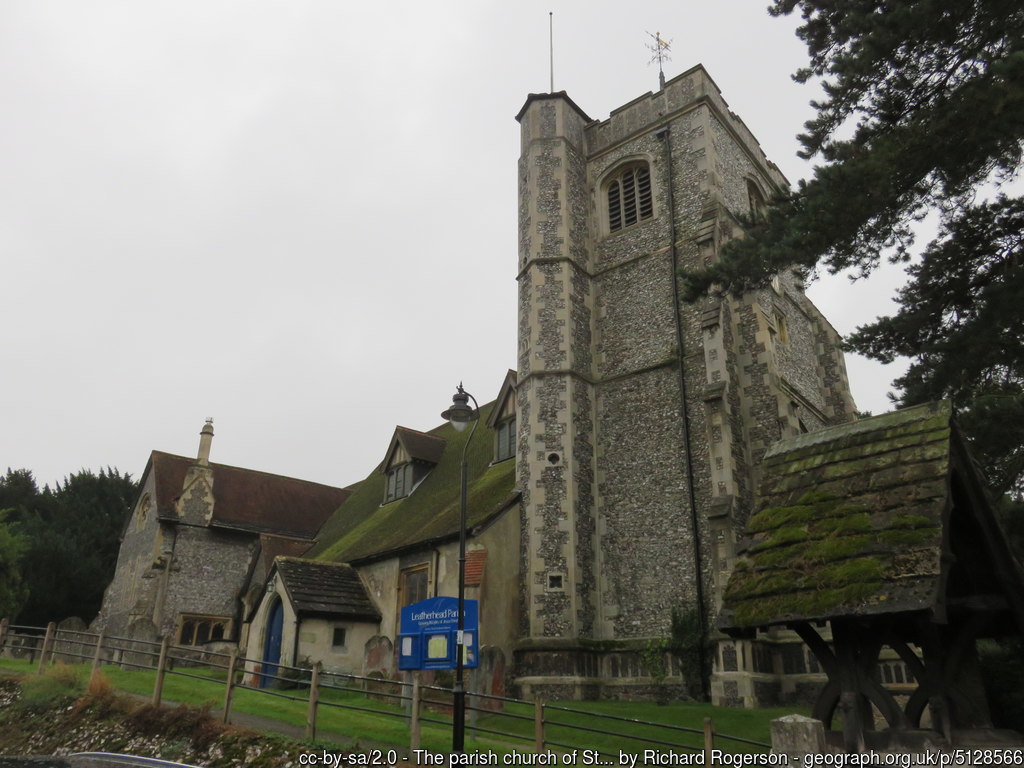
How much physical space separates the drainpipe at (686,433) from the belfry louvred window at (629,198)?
89 centimetres

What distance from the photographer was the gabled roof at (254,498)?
29.4 metres

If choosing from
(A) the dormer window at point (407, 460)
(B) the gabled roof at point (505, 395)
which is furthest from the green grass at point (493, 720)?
(A) the dormer window at point (407, 460)

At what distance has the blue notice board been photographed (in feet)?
38.7

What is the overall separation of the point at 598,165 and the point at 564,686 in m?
15.5

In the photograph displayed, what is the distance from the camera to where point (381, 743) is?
10.7 metres

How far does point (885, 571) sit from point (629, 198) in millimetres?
18115

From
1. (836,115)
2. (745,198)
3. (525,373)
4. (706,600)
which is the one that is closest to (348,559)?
(525,373)

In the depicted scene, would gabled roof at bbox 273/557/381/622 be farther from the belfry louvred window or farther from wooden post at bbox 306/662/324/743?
the belfry louvred window

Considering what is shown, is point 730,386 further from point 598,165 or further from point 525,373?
point 598,165

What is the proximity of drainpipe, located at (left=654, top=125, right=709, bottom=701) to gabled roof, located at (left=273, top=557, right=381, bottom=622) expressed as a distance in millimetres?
9242

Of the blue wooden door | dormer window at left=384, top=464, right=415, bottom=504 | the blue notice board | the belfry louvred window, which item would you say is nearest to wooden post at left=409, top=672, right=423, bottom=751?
the blue notice board

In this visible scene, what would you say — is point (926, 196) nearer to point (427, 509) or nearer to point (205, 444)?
point (427, 509)

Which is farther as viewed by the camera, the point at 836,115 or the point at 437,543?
the point at 437,543

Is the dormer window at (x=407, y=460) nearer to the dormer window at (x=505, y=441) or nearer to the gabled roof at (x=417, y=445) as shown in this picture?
the gabled roof at (x=417, y=445)
